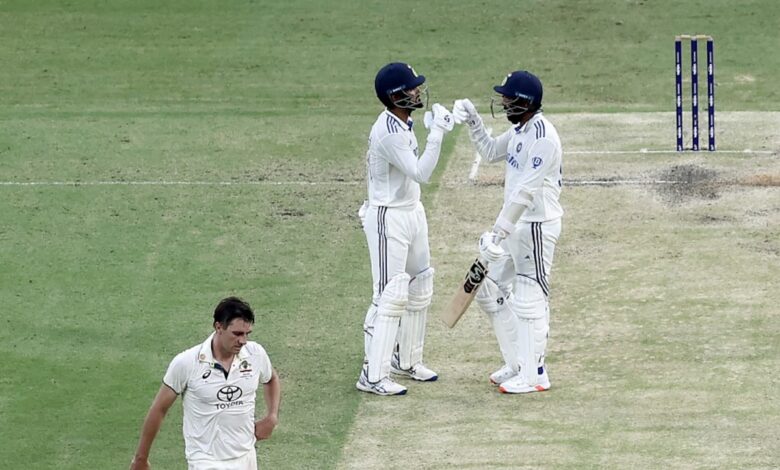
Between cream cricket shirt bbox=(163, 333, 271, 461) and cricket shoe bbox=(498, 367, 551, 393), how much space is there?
3576mm

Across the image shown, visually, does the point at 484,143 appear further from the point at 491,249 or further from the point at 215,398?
the point at 215,398

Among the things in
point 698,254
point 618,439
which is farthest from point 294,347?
point 698,254

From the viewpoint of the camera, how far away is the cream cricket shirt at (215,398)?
28.6ft

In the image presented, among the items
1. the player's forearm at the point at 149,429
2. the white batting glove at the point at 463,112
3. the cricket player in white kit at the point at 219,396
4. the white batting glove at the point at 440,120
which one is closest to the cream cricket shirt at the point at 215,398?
the cricket player in white kit at the point at 219,396

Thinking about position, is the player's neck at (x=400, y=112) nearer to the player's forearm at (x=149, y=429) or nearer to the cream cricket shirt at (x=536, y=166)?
the cream cricket shirt at (x=536, y=166)

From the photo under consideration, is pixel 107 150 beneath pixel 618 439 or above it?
above

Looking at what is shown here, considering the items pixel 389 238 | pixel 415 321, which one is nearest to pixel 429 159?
pixel 389 238

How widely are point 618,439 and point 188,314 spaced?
4.53m

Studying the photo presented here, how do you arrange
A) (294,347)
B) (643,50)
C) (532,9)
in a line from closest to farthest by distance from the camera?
(294,347)
(643,50)
(532,9)

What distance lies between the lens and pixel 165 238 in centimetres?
1614

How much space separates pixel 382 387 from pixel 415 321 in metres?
0.61

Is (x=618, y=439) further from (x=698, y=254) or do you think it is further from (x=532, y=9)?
(x=532, y=9)

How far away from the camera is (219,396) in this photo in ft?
28.8

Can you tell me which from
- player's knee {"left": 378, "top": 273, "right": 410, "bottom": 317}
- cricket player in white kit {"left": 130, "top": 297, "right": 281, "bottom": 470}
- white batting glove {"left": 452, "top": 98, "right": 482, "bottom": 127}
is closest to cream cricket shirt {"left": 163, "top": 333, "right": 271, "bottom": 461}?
cricket player in white kit {"left": 130, "top": 297, "right": 281, "bottom": 470}
